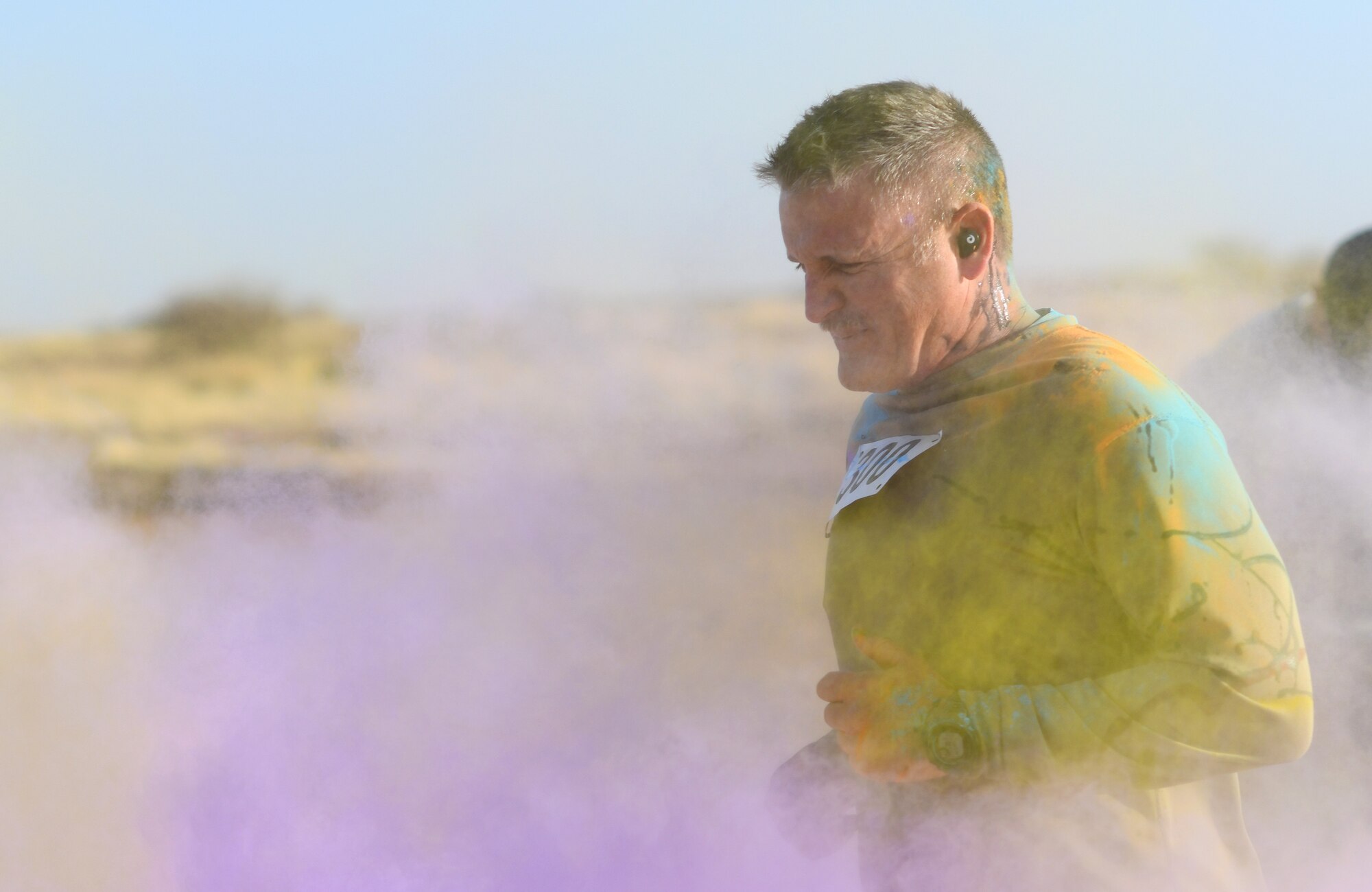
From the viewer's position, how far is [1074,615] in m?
0.94

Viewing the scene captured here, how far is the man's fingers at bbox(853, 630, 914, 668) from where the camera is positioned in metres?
1.04

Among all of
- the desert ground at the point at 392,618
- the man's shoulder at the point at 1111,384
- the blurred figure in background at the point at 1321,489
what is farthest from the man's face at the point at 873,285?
the blurred figure in background at the point at 1321,489

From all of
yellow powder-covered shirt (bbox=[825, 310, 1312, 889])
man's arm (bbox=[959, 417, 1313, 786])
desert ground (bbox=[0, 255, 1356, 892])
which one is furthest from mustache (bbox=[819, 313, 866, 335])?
desert ground (bbox=[0, 255, 1356, 892])

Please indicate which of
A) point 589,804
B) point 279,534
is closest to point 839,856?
point 589,804

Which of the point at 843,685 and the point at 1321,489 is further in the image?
the point at 1321,489

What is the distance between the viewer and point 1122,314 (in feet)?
7.61

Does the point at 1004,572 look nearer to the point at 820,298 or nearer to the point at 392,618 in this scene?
the point at 820,298

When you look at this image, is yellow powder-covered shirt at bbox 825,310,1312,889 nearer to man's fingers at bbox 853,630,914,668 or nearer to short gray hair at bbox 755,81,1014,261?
man's fingers at bbox 853,630,914,668

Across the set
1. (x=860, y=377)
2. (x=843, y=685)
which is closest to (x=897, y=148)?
(x=860, y=377)

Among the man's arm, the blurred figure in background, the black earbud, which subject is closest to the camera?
the man's arm

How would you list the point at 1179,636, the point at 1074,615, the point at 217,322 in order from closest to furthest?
the point at 1179,636
the point at 1074,615
the point at 217,322

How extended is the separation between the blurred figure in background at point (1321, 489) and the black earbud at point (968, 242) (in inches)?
43.3

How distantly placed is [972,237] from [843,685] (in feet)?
1.58

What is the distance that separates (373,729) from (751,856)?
27.1 inches
